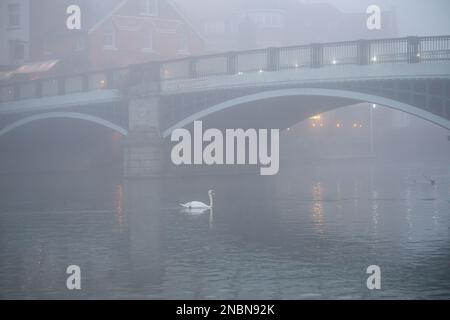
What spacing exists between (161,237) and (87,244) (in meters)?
2.83

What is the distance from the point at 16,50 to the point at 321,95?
155ft

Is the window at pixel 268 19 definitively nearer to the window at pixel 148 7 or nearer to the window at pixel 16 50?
the window at pixel 148 7

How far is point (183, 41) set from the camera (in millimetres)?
77562

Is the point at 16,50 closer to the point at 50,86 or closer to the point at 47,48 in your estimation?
the point at 47,48

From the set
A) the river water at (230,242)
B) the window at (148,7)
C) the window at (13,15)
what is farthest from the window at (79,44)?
the river water at (230,242)

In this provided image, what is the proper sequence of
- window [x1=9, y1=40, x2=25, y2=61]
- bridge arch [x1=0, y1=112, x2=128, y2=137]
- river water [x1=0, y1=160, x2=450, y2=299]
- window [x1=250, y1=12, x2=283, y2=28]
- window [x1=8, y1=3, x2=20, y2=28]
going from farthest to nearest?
window [x1=250, y1=12, x2=283, y2=28]
window [x1=9, y1=40, x2=25, y2=61]
window [x1=8, y1=3, x2=20, y2=28]
bridge arch [x1=0, y1=112, x2=128, y2=137]
river water [x1=0, y1=160, x2=450, y2=299]

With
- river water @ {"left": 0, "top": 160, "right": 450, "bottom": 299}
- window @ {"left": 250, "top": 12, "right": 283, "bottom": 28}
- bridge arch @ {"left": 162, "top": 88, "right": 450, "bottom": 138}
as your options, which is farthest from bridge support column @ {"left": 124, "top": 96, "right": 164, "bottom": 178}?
window @ {"left": 250, "top": 12, "right": 283, "bottom": 28}

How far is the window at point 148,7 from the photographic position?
74.1m

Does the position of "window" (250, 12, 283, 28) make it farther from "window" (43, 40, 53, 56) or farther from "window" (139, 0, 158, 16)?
"window" (43, 40, 53, 56)

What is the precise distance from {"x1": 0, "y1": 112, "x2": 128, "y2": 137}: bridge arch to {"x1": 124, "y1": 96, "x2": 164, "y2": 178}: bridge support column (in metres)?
1.76

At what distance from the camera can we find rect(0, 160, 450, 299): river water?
59.0 feet

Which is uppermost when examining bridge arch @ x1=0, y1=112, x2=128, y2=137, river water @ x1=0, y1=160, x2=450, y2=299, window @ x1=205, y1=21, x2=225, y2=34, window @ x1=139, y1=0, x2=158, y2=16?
window @ x1=205, y1=21, x2=225, y2=34

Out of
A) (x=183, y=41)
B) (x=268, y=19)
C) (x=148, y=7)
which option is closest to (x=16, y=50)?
(x=148, y=7)
